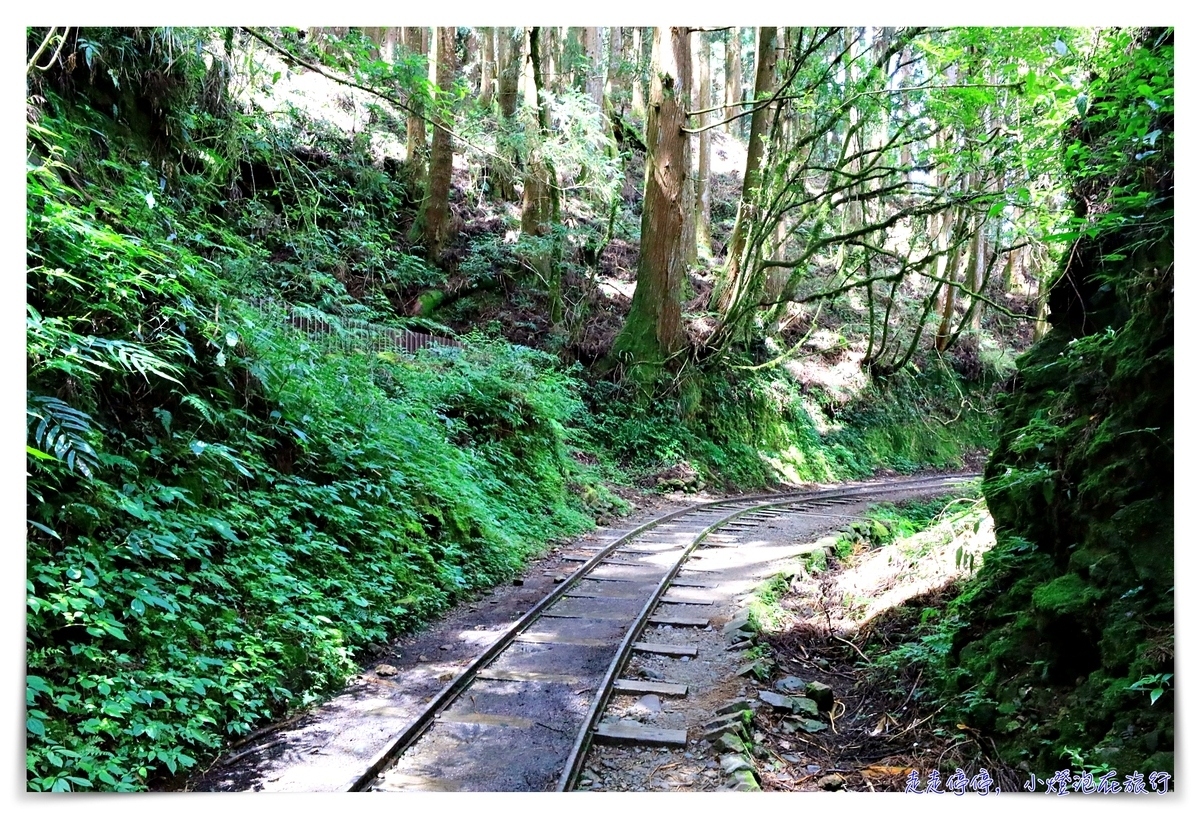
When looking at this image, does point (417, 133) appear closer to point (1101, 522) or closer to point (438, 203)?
point (438, 203)

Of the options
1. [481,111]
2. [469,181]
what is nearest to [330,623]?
[481,111]

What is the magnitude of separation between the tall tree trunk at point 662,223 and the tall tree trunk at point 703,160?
6653 millimetres

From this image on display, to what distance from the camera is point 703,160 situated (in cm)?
2491

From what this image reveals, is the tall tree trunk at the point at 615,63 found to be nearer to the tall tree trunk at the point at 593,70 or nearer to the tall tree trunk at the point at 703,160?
the tall tree trunk at the point at 593,70

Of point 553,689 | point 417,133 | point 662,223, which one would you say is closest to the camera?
point 553,689

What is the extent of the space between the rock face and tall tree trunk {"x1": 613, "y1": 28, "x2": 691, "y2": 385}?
10.2 metres

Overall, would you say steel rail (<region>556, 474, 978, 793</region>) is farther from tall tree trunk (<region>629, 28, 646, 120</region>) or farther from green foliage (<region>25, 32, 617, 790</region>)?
tall tree trunk (<region>629, 28, 646, 120</region>)

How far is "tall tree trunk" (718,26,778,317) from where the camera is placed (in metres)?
15.3

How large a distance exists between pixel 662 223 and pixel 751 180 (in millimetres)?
2472

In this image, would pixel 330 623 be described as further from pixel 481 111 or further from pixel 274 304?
pixel 481 111

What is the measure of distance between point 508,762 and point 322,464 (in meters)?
3.79

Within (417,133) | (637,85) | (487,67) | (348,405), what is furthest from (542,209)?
(348,405)

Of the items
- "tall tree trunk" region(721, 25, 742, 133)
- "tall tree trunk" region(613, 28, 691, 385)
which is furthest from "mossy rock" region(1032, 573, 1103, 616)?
"tall tree trunk" region(721, 25, 742, 133)
